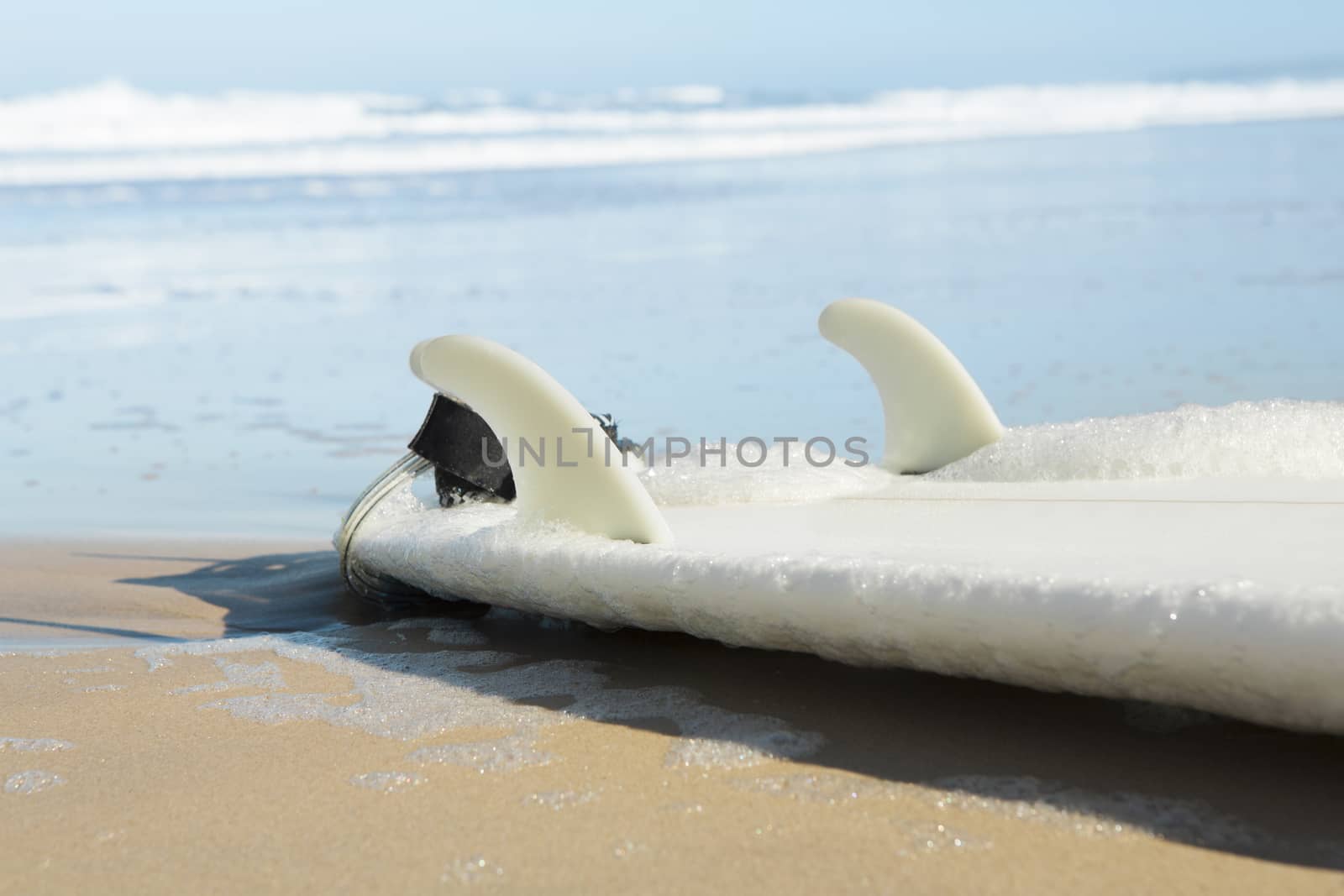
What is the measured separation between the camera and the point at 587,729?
84.7 inches

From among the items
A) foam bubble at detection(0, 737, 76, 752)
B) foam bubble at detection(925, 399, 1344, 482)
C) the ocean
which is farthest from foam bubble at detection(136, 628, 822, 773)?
the ocean

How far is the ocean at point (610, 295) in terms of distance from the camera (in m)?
5.18

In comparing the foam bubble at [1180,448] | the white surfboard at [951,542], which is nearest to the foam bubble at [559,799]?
the white surfboard at [951,542]

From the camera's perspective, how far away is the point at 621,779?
1.94 metres

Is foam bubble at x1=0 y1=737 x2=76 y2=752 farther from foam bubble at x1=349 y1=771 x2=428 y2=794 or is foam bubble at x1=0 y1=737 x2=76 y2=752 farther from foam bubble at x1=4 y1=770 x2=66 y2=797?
foam bubble at x1=349 y1=771 x2=428 y2=794

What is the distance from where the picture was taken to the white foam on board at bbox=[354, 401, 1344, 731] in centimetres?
180

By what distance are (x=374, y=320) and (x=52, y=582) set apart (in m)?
4.30

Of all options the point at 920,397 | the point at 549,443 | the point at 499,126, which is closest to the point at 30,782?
the point at 549,443

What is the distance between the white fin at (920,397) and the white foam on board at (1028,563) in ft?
0.37

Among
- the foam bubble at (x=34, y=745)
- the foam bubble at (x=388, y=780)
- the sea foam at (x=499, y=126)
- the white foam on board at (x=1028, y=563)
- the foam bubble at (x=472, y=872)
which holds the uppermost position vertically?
the sea foam at (x=499, y=126)

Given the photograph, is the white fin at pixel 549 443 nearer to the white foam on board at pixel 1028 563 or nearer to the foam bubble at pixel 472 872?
the white foam on board at pixel 1028 563

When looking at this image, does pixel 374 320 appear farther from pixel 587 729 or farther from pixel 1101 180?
pixel 1101 180

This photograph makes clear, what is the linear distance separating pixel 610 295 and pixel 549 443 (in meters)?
5.54

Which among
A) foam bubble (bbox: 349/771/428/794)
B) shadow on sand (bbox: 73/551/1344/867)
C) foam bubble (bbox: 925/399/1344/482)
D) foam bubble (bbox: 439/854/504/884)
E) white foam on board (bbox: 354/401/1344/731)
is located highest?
foam bubble (bbox: 925/399/1344/482)
